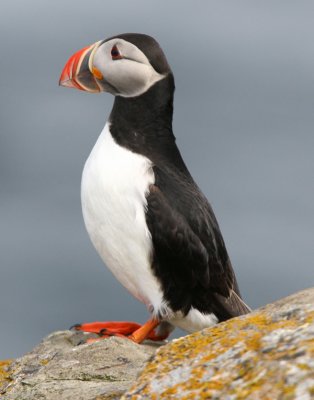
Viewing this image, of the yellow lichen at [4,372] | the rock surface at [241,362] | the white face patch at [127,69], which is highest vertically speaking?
the white face patch at [127,69]

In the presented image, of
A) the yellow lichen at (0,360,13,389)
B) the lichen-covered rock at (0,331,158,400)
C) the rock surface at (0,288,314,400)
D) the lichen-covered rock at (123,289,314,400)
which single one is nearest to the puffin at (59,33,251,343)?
the lichen-covered rock at (0,331,158,400)

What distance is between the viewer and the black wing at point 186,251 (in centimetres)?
786

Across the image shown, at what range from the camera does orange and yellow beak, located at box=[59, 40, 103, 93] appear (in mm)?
8516

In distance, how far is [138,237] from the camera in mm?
7734

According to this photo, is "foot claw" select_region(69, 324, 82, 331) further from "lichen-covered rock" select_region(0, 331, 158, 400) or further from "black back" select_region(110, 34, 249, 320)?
"black back" select_region(110, 34, 249, 320)

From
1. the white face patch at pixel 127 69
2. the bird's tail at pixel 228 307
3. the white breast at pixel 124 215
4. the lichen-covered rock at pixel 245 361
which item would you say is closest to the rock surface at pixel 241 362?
the lichen-covered rock at pixel 245 361

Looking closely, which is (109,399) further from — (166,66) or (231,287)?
(166,66)

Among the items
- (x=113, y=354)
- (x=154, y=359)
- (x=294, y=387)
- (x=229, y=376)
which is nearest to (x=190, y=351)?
(x=154, y=359)

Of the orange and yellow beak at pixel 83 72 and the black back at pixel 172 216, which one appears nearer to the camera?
the black back at pixel 172 216

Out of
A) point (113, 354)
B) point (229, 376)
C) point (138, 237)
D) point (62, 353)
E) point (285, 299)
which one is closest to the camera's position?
point (229, 376)

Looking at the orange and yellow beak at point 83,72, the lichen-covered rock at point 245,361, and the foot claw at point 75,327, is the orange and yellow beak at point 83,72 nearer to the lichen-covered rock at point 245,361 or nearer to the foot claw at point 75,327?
the foot claw at point 75,327

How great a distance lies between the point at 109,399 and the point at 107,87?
480 cm

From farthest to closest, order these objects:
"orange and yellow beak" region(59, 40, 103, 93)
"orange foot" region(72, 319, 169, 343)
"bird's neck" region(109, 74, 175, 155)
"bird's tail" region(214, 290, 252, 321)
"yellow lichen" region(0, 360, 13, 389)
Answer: "orange and yellow beak" region(59, 40, 103, 93) < "bird's neck" region(109, 74, 175, 155) < "bird's tail" region(214, 290, 252, 321) < "orange foot" region(72, 319, 169, 343) < "yellow lichen" region(0, 360, 13, 389)

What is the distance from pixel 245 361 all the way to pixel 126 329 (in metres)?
4.72
